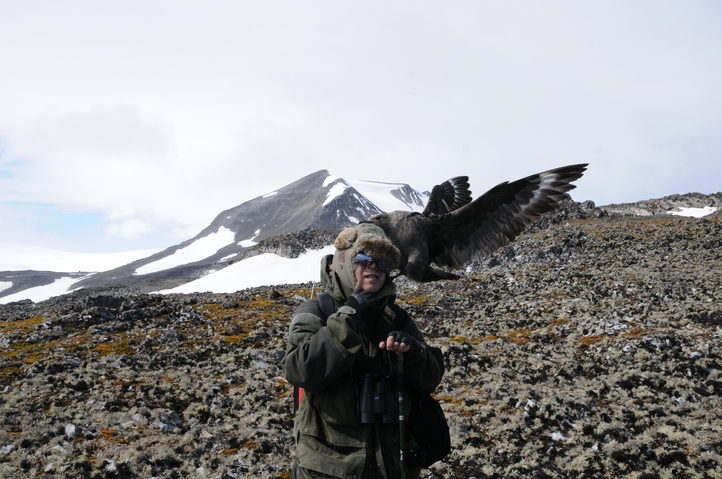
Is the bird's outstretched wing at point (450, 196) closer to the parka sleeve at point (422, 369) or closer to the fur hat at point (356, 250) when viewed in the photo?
the fur hat at point (356, 250)

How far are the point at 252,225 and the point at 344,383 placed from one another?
12321 centimetres

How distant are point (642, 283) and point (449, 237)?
9380 mm

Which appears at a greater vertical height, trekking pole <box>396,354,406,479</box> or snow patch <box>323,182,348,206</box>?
snow patch <box>323,182,348,206</box>

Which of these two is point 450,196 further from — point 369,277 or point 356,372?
point 356,372

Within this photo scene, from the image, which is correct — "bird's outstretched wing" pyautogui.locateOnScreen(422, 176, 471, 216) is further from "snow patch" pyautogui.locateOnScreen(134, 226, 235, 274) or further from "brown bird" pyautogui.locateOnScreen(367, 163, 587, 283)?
"snow patch" pyautogui.locateOnScreen(134, 226, 235, 274)

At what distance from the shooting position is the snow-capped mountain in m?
85.6

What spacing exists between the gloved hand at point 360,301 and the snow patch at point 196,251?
99.7 m

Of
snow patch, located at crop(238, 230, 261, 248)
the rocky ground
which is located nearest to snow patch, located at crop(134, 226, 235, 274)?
snow patch, located at crop(238, 230, 261, 248)

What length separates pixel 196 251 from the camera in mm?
110812

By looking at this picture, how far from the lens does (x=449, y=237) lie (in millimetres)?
8555

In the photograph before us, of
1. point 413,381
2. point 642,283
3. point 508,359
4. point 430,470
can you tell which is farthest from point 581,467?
point 642,283

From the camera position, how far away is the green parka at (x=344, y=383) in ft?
9.36

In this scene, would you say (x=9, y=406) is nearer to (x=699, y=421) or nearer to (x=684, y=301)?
(x=699, y=421)

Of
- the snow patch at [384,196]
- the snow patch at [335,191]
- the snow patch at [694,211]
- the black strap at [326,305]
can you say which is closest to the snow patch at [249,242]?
the snow patch at [335,191]
